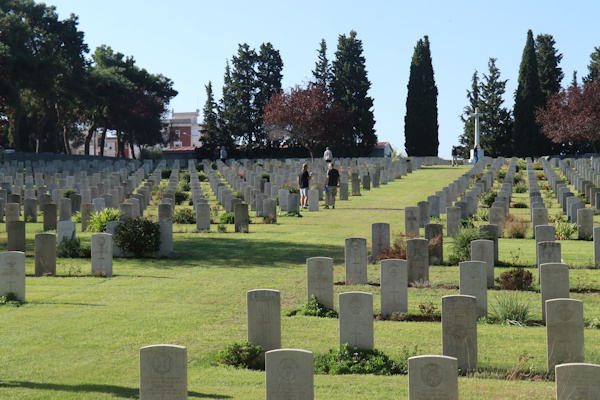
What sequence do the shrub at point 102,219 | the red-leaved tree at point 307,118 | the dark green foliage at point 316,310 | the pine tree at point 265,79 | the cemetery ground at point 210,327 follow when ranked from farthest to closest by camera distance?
the pine tree at point 265,79, the red-leaved tree at point 307,118, the shrub at point 102,219, the dark green foliage at point 316,310, the cemetery ground at point 210,327

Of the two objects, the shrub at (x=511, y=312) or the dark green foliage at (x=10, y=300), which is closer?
the shrub at (x=511, y=312)

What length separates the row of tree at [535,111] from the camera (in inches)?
2522

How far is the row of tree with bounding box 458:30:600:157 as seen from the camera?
6406 cm

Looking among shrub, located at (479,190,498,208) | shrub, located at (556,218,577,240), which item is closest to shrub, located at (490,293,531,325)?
shrub, located at (556,218,577,240)

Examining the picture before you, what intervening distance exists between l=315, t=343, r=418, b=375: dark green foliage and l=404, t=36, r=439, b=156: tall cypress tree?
64.5m

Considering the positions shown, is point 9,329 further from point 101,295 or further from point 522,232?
point 522,232

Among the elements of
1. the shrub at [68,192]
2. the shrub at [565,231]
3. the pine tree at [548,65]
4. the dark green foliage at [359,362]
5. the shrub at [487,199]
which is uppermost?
the pine tree at [548,65]

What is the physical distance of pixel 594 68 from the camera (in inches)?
3164

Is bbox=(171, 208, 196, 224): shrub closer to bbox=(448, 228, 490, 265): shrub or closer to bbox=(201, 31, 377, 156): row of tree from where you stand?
bbox=(448, 228, 490, 265): shrub

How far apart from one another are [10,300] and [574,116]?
5732 centimetres

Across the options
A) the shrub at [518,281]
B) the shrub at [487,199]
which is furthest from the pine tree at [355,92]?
the shrub at [518,281]

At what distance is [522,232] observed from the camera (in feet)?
68.1

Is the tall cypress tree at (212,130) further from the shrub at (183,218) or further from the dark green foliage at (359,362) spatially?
the dark green foliage at (359,362)

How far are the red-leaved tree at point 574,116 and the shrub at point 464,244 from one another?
4859cm
